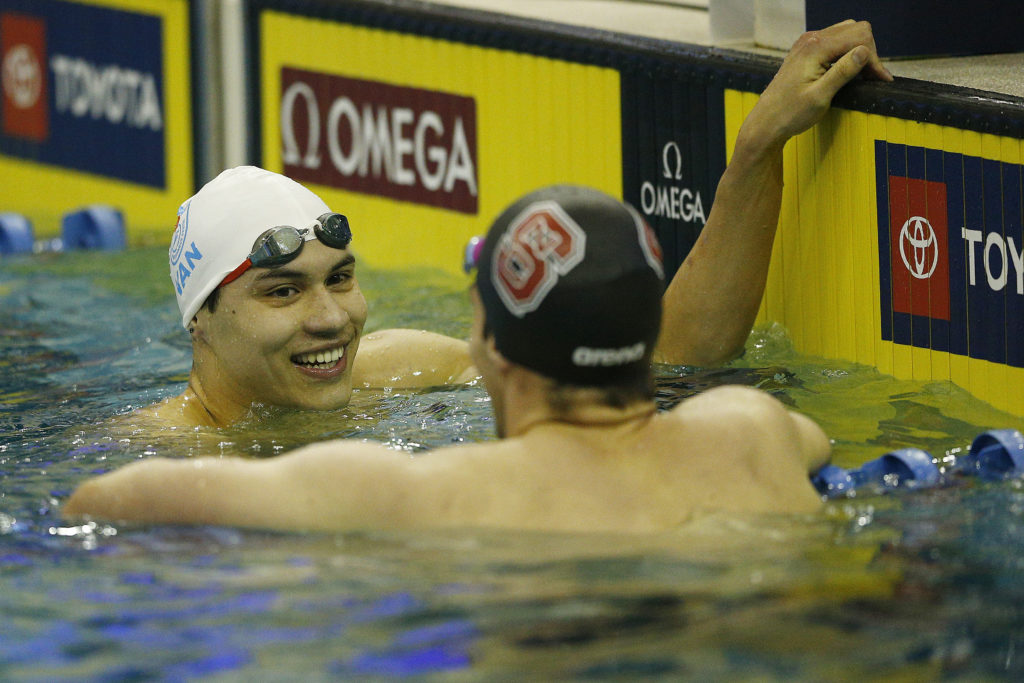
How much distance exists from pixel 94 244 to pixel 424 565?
16.2 feet

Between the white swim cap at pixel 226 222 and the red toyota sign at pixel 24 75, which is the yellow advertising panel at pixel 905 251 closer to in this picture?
the white swim cap at pixel 226 222

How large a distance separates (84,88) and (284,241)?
4.41 meters

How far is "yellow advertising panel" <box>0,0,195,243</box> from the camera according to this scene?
749 centimetres

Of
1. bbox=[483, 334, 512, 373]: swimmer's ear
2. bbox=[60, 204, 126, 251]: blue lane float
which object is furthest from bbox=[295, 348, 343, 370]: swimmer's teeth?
bbox=[60, 204, 126, 251]: blue lane float

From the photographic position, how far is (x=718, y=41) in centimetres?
493

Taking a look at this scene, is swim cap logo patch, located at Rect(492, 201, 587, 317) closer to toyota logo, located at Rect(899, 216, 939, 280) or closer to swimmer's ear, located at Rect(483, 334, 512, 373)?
swimmer's ear, located at Rect(483, 334, 512, 373)

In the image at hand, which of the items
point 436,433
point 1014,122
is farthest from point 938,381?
point 436,433

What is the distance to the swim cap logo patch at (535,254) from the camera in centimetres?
251

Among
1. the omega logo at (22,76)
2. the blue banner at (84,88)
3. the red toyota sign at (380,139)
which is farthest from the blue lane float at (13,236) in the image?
the red toyota sign at (380,139)

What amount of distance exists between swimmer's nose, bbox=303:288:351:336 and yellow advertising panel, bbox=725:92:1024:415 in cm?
141

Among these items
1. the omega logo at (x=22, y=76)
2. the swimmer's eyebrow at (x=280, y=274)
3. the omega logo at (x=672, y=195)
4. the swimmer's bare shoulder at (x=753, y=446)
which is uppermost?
the swimmer's bare shoulder at (x=753, y=446)

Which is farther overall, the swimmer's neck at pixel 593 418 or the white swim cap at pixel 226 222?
the white swim cap at pixel 226 222

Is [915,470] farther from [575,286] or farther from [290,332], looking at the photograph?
[290,332]

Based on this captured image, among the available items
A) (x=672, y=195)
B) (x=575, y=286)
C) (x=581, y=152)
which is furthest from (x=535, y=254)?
(x=581, y=152)
